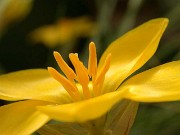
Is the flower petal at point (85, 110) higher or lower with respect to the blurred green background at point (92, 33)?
lower

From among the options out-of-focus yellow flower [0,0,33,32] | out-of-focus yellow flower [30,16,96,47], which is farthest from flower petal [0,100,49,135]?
out-of-focus yellow flower [30,16,96,47]

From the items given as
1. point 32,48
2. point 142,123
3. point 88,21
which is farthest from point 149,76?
point 32,48

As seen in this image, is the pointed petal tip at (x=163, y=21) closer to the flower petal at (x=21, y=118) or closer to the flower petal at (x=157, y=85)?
the flower petal at (x=157, y=85)

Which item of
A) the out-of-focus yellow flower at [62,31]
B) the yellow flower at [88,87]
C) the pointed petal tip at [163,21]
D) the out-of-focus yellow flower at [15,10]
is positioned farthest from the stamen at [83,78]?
the out-of-focus yellow flower at [62,31]

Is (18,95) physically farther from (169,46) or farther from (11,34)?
(11,34)

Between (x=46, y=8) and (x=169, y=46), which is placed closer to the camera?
(x=169, y=46)

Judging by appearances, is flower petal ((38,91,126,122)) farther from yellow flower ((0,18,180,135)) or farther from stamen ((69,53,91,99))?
stamen ((69,53,91,99))
